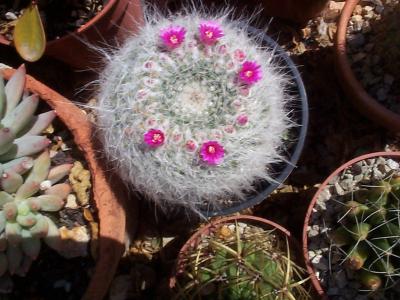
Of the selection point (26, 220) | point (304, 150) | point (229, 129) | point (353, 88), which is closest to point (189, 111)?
point (229, 129)

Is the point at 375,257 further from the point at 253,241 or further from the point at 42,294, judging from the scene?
the point at 42,294

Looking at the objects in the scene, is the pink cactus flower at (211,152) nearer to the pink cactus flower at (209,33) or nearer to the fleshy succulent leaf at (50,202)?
the pink cactus flower at (209,33)

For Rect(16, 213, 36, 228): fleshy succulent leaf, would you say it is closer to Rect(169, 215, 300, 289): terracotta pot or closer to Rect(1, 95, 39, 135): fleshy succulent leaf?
Rect(1, 95, 39, 135): fleshy succulent leaf

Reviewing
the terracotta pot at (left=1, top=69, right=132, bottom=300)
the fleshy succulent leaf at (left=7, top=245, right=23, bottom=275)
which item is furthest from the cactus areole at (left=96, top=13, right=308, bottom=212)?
the fleshy succulent leaf at (left=7, top=245, right=23, bottom=275)

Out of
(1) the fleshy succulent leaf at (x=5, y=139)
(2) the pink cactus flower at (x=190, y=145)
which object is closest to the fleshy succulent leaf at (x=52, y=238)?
(1) the fleshy succulent leaf at (x=5, y=139)

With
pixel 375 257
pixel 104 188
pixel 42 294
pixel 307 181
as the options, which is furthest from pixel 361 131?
pixel 42 294

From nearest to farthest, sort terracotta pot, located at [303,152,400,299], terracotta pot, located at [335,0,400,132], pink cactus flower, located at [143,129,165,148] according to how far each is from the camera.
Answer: pink cactus flower, located at [143,129,165,148] → terracotta pot, located at [303,152,400,299] → terracotta pot, located at [335,0,400,132]
